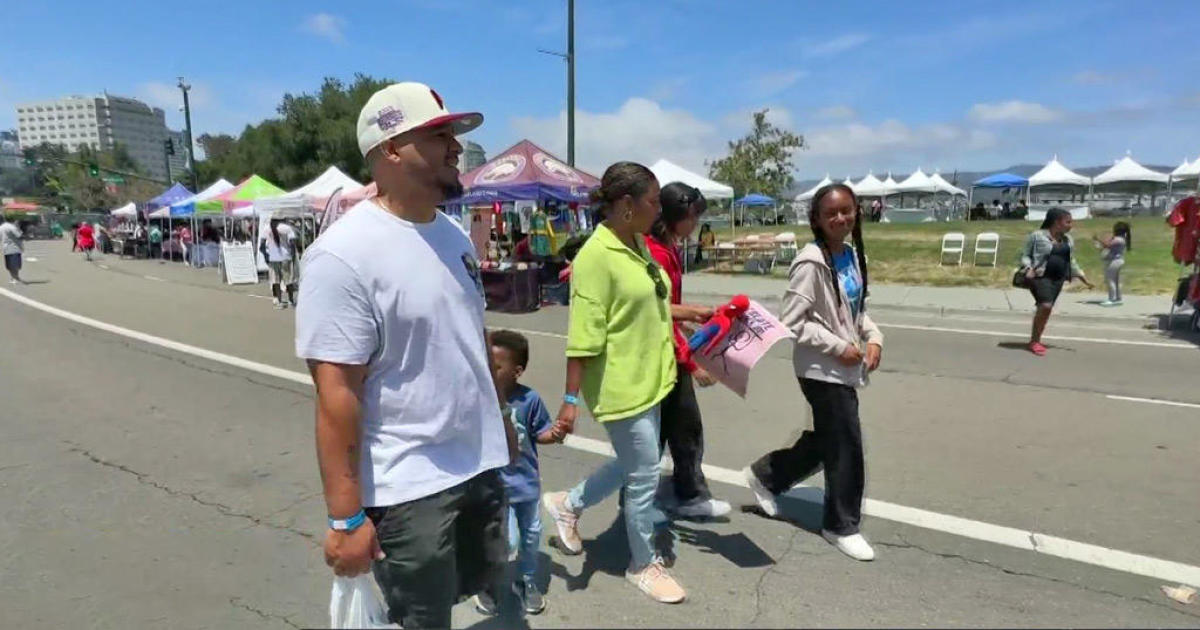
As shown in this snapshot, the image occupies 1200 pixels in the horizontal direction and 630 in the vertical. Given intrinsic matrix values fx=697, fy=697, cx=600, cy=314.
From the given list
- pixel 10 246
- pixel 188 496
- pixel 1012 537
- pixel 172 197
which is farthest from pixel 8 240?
pixel 1012 537

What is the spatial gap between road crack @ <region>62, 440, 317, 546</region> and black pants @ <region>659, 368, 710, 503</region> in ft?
6.48

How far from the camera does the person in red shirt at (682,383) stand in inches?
140

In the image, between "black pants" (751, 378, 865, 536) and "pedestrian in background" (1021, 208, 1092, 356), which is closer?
"black pants" (751, 378, 865, 536)

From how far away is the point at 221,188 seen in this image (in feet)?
84.3

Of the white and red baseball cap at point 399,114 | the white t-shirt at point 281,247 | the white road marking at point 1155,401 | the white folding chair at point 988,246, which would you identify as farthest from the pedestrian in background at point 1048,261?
the white t-shirt at point 281,247

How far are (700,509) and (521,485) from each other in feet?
4.32

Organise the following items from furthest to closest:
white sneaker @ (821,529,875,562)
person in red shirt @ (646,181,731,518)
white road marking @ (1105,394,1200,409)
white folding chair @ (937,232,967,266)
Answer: white folding chair @ (937,232,967,266)
white road marking @ (1105,394,1200,409)
person in red shirt @ (646,181,731,518)
white sneaker @ (821,529,875,562)

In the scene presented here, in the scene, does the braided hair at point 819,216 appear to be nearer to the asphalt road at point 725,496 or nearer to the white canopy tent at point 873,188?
the asphalt road at point 725,496

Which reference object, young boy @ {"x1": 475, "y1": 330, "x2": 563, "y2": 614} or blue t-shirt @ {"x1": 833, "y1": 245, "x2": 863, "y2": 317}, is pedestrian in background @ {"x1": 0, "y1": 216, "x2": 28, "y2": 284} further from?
blue t-shirt @ {"x1": 833, "y1": 245, "x2": 863, "y2": 317}

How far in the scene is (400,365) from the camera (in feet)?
5.90

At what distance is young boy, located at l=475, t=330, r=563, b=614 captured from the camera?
3000 mm

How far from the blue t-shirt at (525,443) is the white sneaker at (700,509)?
43.7 inches

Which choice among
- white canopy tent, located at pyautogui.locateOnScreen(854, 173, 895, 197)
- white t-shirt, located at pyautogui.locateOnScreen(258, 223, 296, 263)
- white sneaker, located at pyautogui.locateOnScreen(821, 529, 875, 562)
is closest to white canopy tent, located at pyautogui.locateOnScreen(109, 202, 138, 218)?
white t-shirt, located at pyautogui.locateOnScreen(258, 223, 296, 263)

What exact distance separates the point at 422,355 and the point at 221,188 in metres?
27.8
